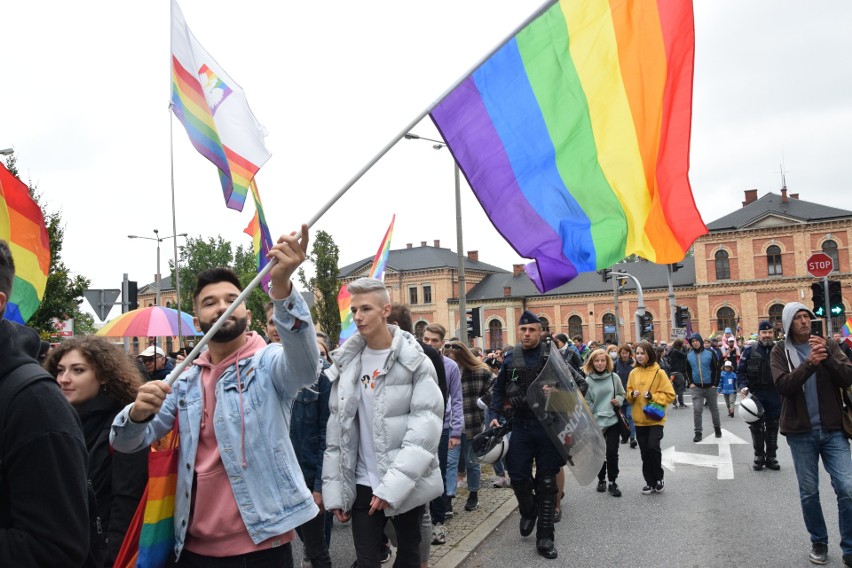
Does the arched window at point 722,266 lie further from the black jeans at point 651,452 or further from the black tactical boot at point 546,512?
the black tactical boot at point 546,512

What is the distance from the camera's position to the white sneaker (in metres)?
6.58

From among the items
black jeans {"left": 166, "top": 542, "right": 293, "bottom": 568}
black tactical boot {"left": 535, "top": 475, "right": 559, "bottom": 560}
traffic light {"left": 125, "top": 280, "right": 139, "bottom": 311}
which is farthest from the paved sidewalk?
traffic light {"left": 125, "top": 280, "right": 139, "bottom": 311}

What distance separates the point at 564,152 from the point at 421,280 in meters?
74.6

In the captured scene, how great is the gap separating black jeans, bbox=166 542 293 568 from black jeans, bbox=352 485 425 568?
3.70 feet

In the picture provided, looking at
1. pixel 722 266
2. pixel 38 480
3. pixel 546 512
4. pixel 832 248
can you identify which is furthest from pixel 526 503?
pixel 832 248

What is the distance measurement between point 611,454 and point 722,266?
198 ft

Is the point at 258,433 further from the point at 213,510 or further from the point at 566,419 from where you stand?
the point at 566,419

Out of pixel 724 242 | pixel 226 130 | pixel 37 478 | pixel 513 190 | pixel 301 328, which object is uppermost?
pixel 724 242

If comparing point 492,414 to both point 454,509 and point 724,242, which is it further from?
point 724,242

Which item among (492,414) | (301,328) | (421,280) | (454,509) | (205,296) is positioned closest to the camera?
(301,328)

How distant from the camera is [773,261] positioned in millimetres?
61906

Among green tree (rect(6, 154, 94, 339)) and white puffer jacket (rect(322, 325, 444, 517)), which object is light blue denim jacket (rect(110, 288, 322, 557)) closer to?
white puffer jacket (rect(322, 325, 444, 517))

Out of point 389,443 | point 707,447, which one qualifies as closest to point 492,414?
point 389,443

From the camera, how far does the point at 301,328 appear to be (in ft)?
9.13
